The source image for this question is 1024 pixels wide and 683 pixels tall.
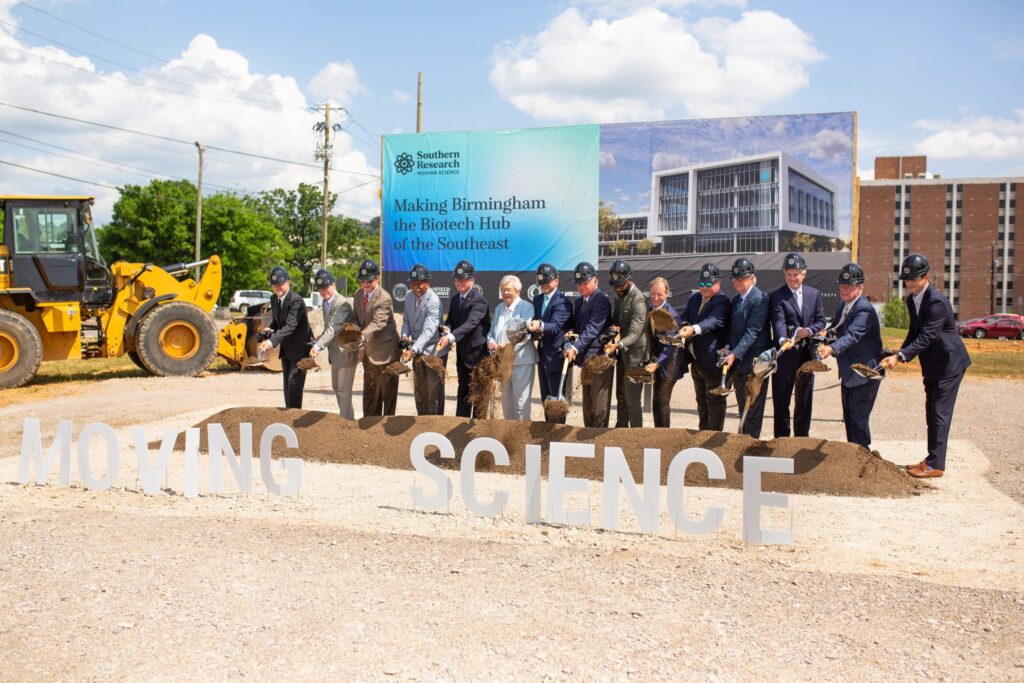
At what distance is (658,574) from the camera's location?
5.20m

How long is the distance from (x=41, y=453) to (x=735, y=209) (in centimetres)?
1006

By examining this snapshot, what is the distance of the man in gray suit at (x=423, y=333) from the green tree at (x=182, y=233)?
171ft

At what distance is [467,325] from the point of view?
8883 mm

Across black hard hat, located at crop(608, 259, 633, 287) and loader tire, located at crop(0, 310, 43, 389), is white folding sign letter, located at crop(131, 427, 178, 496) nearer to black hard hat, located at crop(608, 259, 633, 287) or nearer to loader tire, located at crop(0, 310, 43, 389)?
black hard hat, located at crop(608, 259, 633, 287)

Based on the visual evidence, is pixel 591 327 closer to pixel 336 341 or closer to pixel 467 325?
pixel 467 325

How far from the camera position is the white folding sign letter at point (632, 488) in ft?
19.7

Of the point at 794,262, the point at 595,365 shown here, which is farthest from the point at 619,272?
the point at 794,262

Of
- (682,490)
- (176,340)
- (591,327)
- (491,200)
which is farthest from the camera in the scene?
(176,340)

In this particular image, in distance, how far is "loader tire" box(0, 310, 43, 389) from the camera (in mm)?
14820

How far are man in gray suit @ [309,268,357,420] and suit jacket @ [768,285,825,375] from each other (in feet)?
14.2

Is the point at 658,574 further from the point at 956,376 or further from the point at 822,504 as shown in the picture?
the point at 956,376

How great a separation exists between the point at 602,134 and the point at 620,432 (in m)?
7.71

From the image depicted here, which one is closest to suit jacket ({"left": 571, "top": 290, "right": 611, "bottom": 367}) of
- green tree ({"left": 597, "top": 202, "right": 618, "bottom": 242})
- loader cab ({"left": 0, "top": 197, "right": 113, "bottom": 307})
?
green tree ({"left": 597, "top": 202, "right": 618, "bottom": 242})

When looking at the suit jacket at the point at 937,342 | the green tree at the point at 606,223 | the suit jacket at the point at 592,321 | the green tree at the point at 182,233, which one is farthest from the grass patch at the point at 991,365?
the green tree at the point at 182,233
